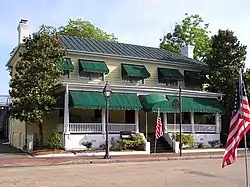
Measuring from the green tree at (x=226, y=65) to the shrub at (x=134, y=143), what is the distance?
32.4ft

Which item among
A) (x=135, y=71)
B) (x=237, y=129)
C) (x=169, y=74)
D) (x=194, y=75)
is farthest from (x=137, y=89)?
(x=237, y=129)

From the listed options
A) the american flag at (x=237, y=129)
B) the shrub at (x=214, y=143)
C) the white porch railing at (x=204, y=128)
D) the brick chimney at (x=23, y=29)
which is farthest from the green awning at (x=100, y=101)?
the american flag at (x=237, y=129)

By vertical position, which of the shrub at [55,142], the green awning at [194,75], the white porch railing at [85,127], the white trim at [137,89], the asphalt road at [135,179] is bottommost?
the asphalt road at [135,179]

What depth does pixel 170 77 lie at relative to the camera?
33.3 meters

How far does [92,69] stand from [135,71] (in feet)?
12.7

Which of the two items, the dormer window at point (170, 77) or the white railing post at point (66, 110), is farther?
the dormer window at point (170, 77)

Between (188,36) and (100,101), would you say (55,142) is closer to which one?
(100,101)

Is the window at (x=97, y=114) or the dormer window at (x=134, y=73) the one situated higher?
the dormer window at (x=134, y=73)

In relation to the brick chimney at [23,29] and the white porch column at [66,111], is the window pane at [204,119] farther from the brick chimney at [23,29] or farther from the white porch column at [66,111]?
the brick chimney at [23,29]

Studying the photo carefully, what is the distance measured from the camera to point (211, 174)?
1478cm

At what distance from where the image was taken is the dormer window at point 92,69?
29.7 metres

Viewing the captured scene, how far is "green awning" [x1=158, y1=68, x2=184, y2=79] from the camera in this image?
3319 cm

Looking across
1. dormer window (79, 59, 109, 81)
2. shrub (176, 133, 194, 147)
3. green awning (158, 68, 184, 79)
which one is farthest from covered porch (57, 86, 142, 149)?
green awning (158, 68, 184, 79)

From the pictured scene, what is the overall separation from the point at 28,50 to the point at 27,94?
2994mm
